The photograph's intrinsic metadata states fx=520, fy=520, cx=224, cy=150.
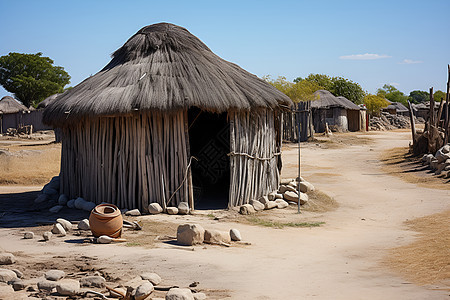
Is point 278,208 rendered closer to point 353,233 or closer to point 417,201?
point 353,233

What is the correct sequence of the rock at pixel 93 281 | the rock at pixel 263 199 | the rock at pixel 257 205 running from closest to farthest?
the rock at pixel 93 281
the rock at pixel 257 205
the rock at pixel 263 199

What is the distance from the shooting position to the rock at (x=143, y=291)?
5285 mm

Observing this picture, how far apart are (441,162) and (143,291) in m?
13.7

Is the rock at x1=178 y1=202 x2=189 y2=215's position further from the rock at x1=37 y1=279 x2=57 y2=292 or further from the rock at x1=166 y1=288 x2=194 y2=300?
the rock at x1=166 y1=288 x2=194 y2=300

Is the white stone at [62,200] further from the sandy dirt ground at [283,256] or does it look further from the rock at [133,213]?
the rock at [133,213]

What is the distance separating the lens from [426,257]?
269 inches

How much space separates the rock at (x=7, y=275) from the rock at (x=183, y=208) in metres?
4.79

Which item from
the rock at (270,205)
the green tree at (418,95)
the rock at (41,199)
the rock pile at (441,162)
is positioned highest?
the green tree at (418,95)

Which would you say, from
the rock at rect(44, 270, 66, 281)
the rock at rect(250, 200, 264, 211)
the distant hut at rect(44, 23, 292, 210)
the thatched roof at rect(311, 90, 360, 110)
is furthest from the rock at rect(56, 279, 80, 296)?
the thatched roof at rect(311, 90, 360, 110)

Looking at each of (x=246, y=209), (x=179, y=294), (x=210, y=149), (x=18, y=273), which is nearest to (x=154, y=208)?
(x=246, y=209)

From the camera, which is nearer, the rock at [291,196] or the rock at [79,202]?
the rock at [79,202]

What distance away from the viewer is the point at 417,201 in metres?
12.5

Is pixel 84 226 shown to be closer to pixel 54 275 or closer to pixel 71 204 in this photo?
pixel 71 204

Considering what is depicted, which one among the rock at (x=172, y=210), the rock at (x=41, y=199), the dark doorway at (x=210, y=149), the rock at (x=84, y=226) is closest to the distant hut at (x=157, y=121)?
the rock at (x=172, y=210)
